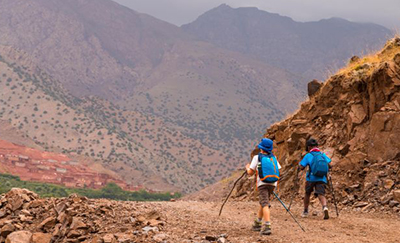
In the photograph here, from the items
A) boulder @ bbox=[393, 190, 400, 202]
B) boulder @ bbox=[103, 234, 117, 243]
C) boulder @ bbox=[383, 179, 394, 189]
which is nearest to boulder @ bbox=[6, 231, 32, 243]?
boulder @ bbox=[103, 234, 117, 243]

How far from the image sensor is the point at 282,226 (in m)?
10.2

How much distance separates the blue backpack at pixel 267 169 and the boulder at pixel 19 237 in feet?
17.0

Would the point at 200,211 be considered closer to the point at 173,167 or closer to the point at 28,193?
the point at 28,193

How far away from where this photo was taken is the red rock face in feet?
334

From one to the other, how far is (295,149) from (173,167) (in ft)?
383

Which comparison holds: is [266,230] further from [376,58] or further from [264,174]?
[376,58]

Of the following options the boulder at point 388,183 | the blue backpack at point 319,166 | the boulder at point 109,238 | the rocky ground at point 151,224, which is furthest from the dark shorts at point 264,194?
the boulder at point 388,183

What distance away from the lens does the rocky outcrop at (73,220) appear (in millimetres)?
9266

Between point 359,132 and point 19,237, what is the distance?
1058 centimetres

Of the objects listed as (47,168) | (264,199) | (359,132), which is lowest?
(47,168)

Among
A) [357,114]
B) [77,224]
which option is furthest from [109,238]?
[357,114]

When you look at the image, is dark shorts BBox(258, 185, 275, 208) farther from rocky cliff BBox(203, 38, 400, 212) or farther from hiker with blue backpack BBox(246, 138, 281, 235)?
rocky cliff BBox(203, 38, 400, 212)

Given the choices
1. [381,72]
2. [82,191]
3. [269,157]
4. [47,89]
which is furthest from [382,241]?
[47,89]

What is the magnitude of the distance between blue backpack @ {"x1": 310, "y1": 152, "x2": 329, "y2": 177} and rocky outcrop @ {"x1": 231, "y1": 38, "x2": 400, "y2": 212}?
228 centimetres
